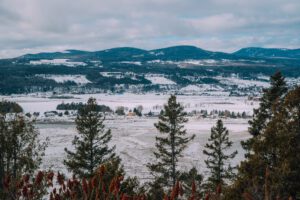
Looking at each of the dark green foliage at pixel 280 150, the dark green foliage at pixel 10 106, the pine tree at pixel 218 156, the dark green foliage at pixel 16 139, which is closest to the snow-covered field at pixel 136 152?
the pine tree at pixel 218 156

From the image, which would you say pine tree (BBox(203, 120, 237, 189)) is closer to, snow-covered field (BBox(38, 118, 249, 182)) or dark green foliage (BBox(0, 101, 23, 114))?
snow-covered field (BBox(38, 118, 249, 182))

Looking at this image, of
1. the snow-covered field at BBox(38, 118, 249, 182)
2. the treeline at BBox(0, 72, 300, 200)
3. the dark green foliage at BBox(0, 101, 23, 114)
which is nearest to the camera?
the treeline at BBox(0, 72, 300, 200)

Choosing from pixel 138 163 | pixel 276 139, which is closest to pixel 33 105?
pixel 138 163

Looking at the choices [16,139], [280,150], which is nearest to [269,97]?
[280,150]

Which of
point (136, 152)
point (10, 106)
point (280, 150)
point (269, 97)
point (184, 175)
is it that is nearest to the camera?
point (280, 150)

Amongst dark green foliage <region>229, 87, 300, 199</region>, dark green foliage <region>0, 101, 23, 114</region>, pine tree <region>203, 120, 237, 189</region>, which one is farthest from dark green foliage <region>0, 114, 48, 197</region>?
dark green foliage <region>229, 87, 300, 199</region>

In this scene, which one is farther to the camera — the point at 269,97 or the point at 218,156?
the point at 218,156

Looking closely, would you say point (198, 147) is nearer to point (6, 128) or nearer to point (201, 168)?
point (201, 168)

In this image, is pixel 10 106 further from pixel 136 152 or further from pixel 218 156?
pixel 136 152

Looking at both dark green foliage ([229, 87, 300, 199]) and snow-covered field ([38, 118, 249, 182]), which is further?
snow-covered field ([38, 118, 249, 182])

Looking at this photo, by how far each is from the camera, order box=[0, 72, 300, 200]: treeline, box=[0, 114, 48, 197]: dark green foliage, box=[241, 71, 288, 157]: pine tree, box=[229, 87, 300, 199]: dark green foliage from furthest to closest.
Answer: box=[0, 114, 48, 197]: dark green foliage → box=[241, 71, 288, 157]: pine tree → box=[229, 87, 300, 199]: dark green foliage → box=[0, 72, 300, 200]: treeline

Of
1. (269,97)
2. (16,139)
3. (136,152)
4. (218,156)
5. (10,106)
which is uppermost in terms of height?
(269,97)

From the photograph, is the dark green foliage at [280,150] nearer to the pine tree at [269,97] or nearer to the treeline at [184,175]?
the treeline at [184,175]

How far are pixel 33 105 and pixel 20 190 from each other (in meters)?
189
